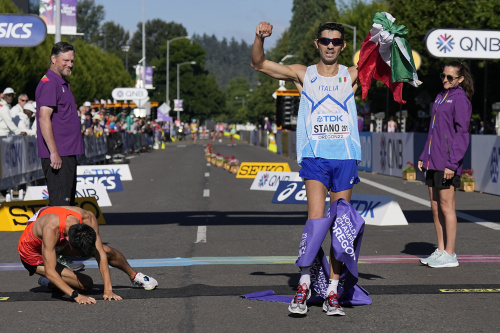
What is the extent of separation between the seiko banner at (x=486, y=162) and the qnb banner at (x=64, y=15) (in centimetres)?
2820

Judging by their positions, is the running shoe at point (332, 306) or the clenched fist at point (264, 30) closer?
the running shoe at point (332, 306)

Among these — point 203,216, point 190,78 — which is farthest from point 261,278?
point 190,78

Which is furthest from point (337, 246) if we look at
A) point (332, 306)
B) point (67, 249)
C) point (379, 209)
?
point (379, 209)

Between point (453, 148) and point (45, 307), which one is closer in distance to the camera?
point (45, 307)

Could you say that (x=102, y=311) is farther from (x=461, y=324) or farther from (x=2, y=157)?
(x=2, y=157)

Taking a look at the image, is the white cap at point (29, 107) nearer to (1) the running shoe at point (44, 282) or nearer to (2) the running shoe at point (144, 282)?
(1) the running shoe at point (44, 282)

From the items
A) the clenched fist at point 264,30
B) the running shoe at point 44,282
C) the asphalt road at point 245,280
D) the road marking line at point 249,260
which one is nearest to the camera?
the asphalt road at point 245,280

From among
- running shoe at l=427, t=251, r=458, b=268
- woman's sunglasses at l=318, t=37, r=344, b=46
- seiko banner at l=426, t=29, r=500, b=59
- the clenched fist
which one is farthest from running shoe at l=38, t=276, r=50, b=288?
seiko banner at l=426, t=29, r=500, b=59

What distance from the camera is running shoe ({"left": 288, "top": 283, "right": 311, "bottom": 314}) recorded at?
645 cm

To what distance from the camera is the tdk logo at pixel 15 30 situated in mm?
16359

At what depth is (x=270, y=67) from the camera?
6.99 metres

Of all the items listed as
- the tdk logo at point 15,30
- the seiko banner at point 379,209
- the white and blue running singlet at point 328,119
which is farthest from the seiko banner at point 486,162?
the white and blue running singlet at point 328,119

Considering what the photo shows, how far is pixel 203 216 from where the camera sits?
14242 millimetres

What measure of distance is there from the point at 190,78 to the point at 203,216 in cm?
12497
